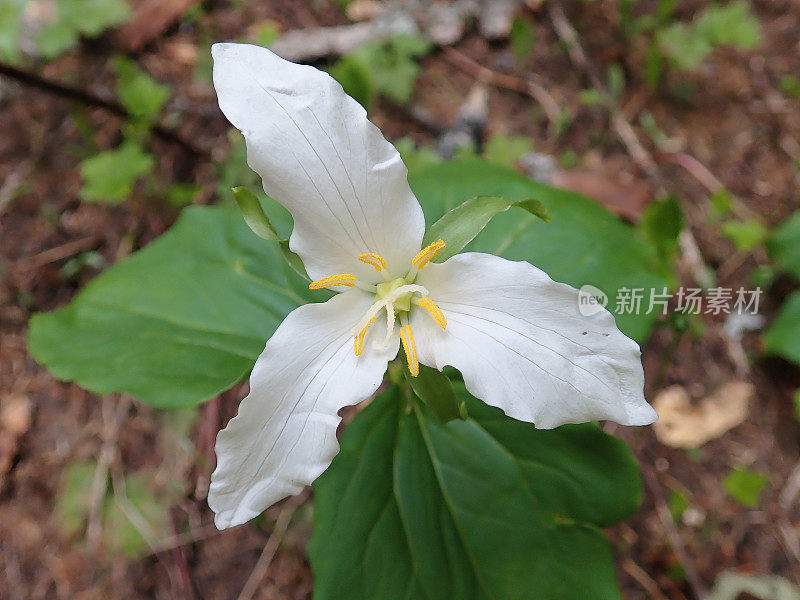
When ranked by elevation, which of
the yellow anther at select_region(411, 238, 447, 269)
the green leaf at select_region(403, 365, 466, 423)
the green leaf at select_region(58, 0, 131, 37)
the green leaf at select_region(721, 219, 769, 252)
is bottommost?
the green leaf at select_region(721, 219, 769, 252)

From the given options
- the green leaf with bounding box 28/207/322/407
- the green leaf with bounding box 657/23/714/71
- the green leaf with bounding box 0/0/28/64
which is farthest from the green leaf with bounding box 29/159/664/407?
the green leaf with bounding box 657/23/714/71

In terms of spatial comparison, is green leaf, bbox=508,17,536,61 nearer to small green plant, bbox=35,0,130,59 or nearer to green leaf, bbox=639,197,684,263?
green leaf, bbox=639,197,684,263

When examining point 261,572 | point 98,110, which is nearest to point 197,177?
point 98,110

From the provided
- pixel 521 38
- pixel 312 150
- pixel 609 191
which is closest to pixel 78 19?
pixel 521 38

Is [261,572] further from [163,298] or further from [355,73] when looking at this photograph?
[355,73]

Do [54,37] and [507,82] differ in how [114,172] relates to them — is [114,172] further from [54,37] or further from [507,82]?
[507,82]
